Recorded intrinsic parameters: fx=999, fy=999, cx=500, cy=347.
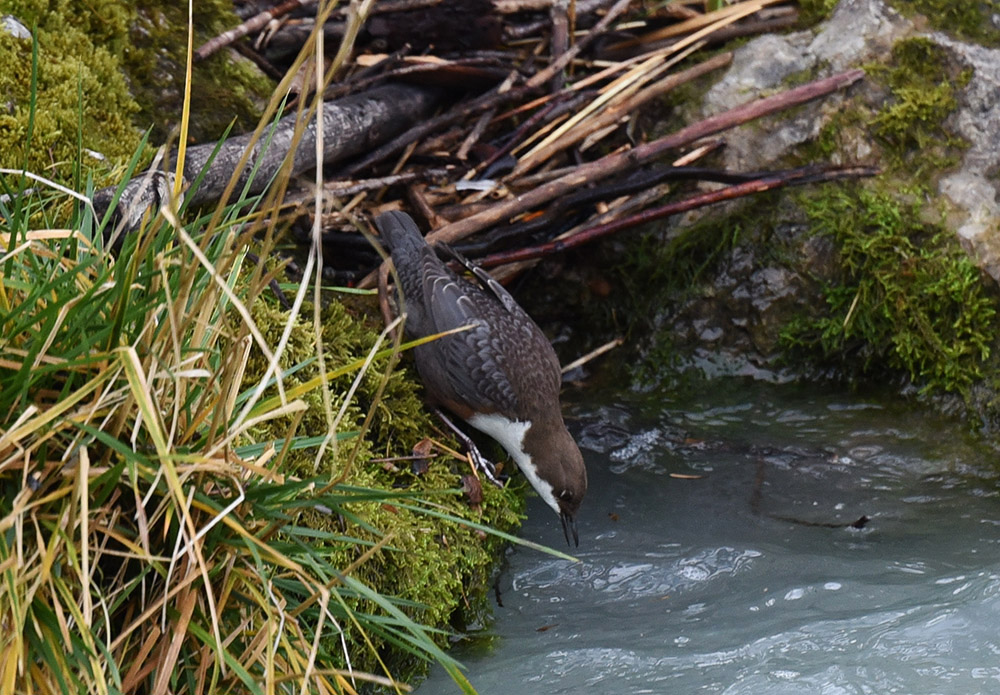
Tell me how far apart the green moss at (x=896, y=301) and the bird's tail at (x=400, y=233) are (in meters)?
2.02

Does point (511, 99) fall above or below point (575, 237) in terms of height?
above

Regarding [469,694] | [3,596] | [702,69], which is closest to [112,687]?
[3,596]

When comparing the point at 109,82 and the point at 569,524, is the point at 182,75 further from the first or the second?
the point at 569,524

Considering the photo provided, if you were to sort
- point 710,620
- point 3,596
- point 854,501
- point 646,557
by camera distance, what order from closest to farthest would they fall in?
1. point 3,596
2. point 710,620
3. point 646,557
4. point 854,501

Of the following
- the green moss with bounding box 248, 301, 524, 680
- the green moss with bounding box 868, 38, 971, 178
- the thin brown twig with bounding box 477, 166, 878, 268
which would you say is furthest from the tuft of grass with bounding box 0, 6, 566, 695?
the green moss with bounding box 868, 38, 971, 178

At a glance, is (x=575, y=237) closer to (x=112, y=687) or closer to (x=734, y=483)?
(x=734, y=483)

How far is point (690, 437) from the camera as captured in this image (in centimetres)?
489

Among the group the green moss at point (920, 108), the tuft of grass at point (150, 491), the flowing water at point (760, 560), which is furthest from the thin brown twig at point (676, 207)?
the tuft of grass at point (150, 491)

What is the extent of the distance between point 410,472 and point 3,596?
197 centimetres

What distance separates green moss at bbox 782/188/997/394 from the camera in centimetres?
480

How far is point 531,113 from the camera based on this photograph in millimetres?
5520

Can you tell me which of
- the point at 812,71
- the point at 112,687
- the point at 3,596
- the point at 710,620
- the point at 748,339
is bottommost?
the point at 710,620

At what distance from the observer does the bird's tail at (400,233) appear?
4.55 metres

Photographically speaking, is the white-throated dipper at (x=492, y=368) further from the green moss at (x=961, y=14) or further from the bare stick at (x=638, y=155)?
the green moss at (x=961, y=14)
